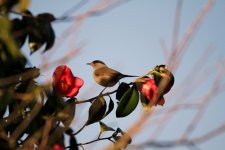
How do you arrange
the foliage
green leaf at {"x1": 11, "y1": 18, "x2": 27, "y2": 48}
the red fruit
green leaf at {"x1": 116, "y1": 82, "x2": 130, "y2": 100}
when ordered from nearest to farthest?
the foliage → green leaf at {"x1": 11, "y1": 18, "x2": 27, "y2": 48} → the red fruit → green leaf at {"x1": 116, "y1": 82, "x2": 130, "y2": 100}

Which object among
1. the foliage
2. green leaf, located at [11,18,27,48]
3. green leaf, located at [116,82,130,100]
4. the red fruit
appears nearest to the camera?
the foliage

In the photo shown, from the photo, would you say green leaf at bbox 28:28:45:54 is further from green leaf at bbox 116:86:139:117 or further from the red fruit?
green leaf at bbox 116:86:139:117

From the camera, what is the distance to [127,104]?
1498 millimetres

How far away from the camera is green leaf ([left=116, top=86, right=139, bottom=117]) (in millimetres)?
1492

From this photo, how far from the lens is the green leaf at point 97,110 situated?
1.46m

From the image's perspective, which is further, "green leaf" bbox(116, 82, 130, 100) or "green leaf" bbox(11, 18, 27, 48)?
"green leaf" bbox(116, 82, 130, 100)

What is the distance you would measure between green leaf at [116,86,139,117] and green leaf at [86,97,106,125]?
62 millimetres

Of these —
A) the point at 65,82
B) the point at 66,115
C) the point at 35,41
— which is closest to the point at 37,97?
the point at 66,115

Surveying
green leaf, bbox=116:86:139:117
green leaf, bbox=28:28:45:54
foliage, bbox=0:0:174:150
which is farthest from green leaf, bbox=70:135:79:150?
green leaf, bbox=116:86:139:117

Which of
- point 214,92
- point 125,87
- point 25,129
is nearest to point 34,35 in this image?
point 25,129

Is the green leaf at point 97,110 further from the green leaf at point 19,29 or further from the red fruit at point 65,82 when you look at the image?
the green leaf at point 19,29

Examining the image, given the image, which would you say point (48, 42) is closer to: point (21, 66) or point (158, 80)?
point (21, 66)

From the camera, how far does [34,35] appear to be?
3.85 ft

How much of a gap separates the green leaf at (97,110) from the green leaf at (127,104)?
62mm
